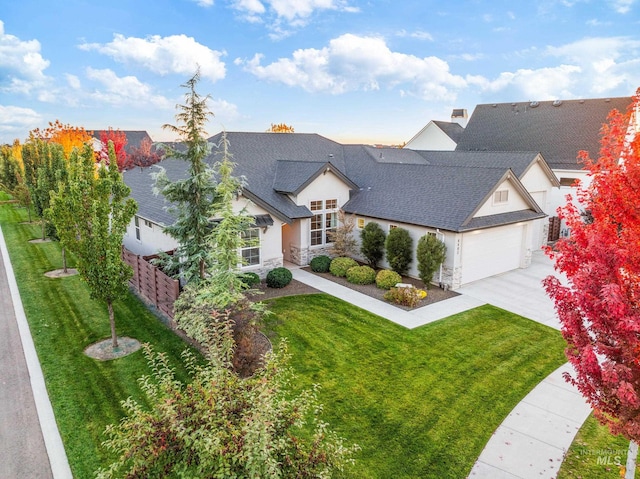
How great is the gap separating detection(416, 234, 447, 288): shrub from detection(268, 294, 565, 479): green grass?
2.77m

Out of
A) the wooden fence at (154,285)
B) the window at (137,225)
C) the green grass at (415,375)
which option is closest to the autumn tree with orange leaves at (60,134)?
the window at (137,225)

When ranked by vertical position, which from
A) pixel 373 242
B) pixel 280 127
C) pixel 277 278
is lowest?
pixel 277 278

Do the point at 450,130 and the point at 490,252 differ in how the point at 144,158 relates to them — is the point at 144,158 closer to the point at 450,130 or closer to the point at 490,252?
the point at 450,130

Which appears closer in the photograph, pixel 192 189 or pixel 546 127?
pixel 192 189

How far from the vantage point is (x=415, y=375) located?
11031 mm

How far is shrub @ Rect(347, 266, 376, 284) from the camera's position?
1877cm

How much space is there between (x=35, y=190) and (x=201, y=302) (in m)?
17.3

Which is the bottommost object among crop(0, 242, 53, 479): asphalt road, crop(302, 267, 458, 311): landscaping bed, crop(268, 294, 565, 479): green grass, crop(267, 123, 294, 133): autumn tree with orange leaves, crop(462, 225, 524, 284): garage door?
crop(268, 294, 565, 479): green grass

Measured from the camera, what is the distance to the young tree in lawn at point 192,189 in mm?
13488

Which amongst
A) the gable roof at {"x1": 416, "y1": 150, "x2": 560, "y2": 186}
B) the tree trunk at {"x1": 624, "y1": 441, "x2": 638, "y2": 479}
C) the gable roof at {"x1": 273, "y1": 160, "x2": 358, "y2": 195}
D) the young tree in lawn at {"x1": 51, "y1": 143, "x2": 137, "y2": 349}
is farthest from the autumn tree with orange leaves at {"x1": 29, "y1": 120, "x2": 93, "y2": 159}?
the tree trunk at {"x1": 624, "y1": 441, "x2": 638, "y2": 479}

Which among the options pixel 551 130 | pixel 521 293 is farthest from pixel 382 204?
pixel 551 130

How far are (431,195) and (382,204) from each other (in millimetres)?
2565

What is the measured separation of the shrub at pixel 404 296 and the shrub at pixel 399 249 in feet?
Result: 8.71

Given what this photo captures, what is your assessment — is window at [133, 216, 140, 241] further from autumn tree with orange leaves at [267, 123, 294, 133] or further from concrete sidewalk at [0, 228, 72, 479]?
autumn tree with orange leaves at [267, 123, 294, 133]
